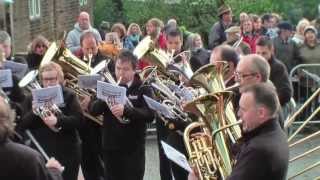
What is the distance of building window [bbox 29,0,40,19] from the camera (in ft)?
75.5

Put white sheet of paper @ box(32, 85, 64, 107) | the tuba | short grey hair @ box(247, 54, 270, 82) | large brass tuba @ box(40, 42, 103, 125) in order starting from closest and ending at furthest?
the tuba, short grey hair @ box(247, 54, 270, 82), white sheet of paper @ box(32, 85, 64, 107), large brass tuba @ box(40, 42, 103, 125)

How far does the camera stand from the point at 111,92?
7215 mm

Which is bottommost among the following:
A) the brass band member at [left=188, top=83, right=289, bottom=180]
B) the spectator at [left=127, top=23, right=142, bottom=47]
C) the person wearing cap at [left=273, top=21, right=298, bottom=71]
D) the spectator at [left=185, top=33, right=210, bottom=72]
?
the spectator at [left=127, top=23, right=142, bottom=47]

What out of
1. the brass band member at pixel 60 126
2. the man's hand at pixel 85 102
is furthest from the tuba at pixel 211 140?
the man's hand at pixel 85 102

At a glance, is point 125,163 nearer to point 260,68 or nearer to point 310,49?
point 260,68

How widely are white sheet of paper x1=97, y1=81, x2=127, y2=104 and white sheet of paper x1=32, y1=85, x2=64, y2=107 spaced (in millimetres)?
400

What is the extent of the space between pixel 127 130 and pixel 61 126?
0.67 metres

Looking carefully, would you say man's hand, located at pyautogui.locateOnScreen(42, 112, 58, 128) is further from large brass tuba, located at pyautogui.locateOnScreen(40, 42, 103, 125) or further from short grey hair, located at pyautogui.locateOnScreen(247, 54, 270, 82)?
short grey hair, located at pyautogui.locateOnScreen(247, 54, 270, 82)

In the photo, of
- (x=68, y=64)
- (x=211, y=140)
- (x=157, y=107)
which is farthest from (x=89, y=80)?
(x=211, y=140)

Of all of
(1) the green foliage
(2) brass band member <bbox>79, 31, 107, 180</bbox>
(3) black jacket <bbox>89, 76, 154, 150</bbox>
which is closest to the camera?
(3) black jacket <bbox>89, 76, 154, 150</bbox>

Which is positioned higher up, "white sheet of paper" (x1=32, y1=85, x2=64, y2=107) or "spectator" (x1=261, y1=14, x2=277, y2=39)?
"white sheet of paper" (x1=32, y1=85, x2=64, y2=107)

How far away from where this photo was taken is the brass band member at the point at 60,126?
23.9ft

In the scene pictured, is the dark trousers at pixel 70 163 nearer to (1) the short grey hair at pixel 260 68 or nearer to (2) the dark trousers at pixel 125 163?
(2) the dark trousers at pixel 125 163

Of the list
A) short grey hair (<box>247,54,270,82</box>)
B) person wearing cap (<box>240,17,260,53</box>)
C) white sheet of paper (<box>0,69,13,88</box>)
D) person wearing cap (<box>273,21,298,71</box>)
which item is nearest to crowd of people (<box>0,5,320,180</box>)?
short grey hair (<box>247,54,270,82</box>)
